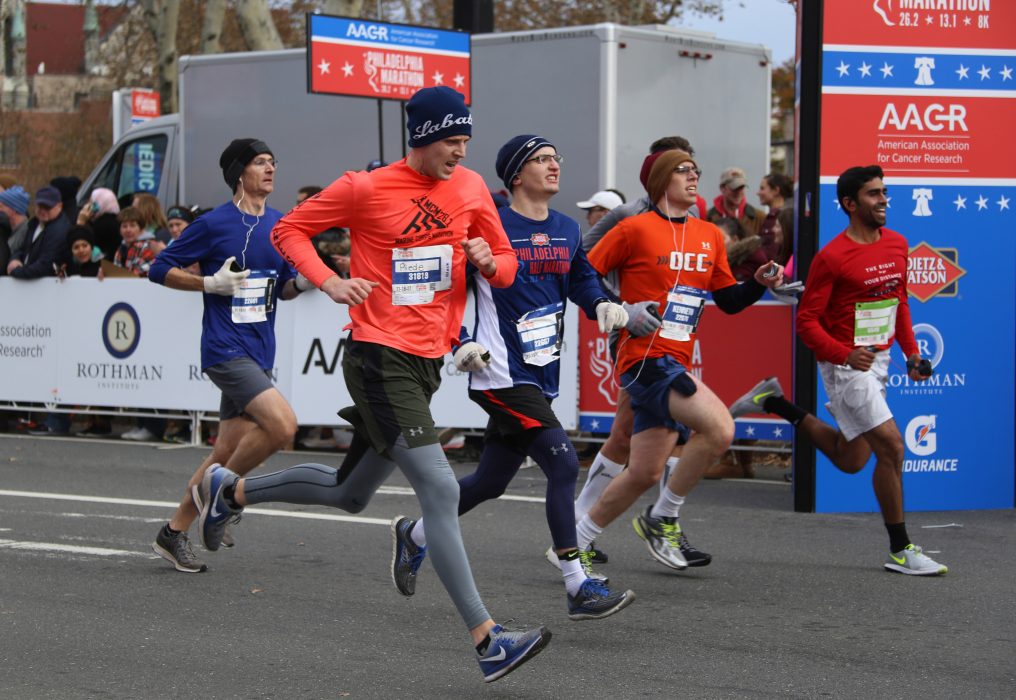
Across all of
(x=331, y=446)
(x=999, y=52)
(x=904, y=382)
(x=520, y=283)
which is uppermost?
(x=999, y=52)

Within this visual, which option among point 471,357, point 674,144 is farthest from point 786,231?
point 471,357

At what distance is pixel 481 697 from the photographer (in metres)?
5.36

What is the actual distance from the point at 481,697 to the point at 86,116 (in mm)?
50363

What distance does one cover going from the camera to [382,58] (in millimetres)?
15906

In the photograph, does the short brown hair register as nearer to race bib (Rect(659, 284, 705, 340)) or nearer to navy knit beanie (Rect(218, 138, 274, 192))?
race bib (Rect(659, 284, 705, 340))

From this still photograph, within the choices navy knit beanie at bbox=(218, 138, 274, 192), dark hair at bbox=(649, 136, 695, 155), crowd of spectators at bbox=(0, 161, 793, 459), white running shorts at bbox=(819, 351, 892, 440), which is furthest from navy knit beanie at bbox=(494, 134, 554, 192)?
crowd of spectators at bbox=(0, 161, 793, 459)

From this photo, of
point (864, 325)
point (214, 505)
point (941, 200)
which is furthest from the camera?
point (941, 200)

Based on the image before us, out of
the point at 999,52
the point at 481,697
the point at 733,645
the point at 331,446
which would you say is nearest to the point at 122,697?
the point at 481,697

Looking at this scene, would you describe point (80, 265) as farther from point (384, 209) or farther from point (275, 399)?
point (384, 209)

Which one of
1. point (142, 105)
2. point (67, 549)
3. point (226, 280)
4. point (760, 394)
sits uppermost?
point (142, 105)

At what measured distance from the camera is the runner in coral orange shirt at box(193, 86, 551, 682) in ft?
18.2

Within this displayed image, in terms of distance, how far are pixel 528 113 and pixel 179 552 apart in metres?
8.89

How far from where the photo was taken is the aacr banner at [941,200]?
9.58m

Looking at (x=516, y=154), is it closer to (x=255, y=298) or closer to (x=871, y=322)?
(x=255, y=298)
